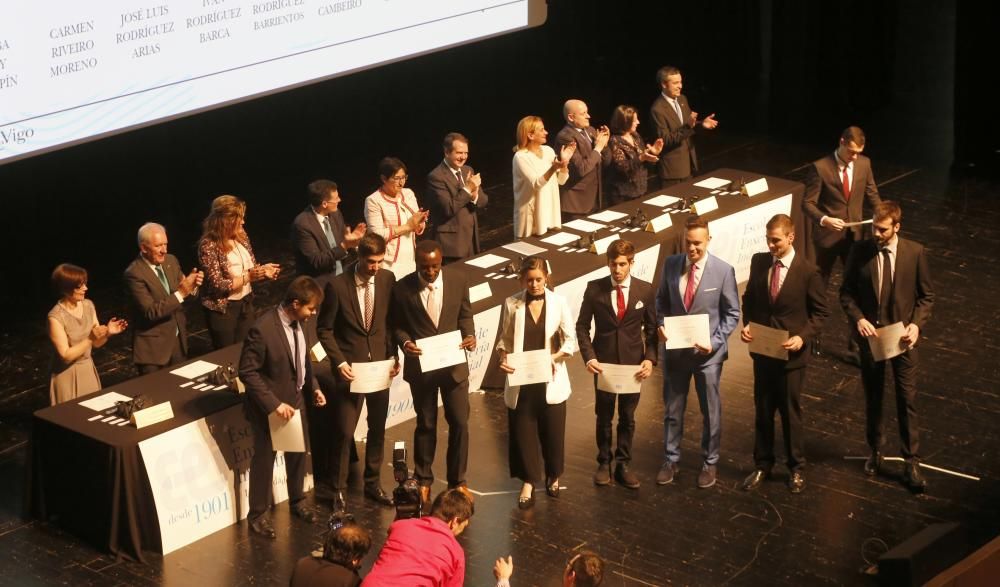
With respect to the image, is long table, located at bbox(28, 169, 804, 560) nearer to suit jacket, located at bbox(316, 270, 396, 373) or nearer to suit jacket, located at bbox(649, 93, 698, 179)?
suit jacket, located at bbox(316, 270, 396, 373)

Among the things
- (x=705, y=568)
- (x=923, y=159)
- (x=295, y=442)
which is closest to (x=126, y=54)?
(x=295, y=442)

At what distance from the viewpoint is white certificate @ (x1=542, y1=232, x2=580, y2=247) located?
398 inches

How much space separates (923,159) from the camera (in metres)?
14.4

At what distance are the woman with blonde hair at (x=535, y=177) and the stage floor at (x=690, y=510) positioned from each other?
46.4 inches

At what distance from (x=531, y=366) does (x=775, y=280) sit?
4.48 feet

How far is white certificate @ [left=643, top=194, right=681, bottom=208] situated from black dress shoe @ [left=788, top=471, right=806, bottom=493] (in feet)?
10.6

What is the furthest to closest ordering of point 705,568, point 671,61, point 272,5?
point 671,61
point 272,5
point 705,568

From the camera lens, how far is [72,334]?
801 centimetres

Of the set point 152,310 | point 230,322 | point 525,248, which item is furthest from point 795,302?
point 152,310

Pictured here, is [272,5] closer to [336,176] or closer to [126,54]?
[126,54]

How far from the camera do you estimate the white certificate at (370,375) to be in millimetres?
7605

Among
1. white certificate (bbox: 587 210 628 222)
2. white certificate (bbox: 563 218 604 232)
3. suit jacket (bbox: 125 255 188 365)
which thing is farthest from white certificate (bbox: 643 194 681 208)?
suit jacket (bbox: 125 255 188 365)

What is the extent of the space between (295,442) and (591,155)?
3.90 metres

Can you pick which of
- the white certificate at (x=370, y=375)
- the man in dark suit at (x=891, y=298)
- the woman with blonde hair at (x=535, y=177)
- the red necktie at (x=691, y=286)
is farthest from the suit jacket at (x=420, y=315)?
the woman with blonde hair at (x=535, y=177)
